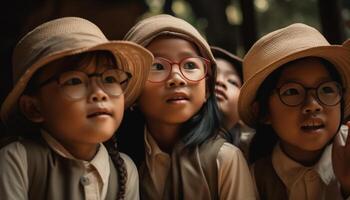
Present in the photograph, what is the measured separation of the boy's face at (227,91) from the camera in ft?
8.34

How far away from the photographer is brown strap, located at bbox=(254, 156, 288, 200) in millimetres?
2088

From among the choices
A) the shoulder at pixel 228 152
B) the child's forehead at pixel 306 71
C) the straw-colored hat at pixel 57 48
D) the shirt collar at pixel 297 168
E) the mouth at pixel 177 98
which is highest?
the straw-colored hat at pixel 57 48

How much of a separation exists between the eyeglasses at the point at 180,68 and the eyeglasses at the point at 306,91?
0.36 m

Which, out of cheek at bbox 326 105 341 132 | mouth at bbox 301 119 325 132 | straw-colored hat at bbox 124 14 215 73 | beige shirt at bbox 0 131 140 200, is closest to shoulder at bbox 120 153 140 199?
beige shirt at bbox 0 131 140 200

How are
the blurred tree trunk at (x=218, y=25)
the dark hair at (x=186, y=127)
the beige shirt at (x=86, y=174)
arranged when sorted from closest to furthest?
the beige shirt at (x=86, y=174), the dark hair at (x=186, y=127), the blurred tree trunk at (x=218, y=25)

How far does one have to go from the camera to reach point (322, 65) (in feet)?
6.76

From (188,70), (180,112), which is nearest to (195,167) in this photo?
(180,112)

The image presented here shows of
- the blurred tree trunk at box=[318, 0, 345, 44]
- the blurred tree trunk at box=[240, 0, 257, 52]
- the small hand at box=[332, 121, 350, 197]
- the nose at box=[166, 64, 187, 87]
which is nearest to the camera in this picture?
the small hand at box=[332, 121, 350, 197]

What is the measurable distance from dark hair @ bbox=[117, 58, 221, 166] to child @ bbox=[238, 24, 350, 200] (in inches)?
5.6

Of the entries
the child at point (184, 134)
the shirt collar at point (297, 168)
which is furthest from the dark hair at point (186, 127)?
the shirt collar at point (297, 168)

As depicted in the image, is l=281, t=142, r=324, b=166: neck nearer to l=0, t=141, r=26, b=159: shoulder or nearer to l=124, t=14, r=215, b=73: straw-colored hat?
l=124, t=14, r=215, b=73: straw-colored hat

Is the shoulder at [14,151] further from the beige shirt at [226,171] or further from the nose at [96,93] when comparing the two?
the beige shirt at [226,171]

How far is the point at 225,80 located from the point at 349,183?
0.89 metres

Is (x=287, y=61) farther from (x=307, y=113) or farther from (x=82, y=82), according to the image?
(x=82, y=82)
